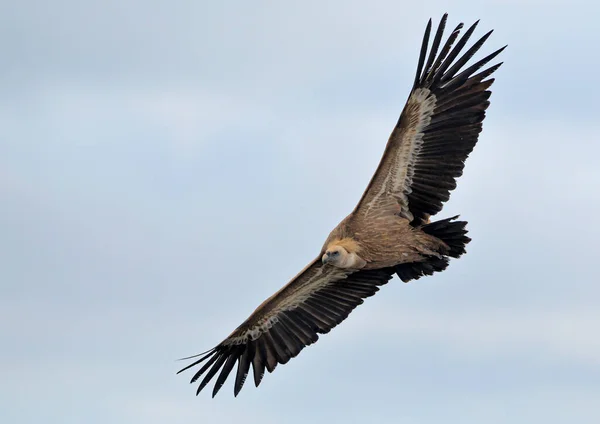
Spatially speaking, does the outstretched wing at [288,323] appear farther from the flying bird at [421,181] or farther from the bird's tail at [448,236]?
the bird's tail at [448,236]

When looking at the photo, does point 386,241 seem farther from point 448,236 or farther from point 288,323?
point 288,323

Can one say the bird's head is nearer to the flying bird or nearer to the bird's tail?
Answer: the flying bird

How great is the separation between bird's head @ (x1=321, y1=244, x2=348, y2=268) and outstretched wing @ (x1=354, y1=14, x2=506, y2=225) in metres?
0.67

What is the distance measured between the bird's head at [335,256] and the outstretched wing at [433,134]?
26.2 inches

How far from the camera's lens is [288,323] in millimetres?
22500

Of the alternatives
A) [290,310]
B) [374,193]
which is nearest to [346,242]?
[374,193]

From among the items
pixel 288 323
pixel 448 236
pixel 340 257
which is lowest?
pixel 448 236

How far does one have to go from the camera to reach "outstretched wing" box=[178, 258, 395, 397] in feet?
72.6

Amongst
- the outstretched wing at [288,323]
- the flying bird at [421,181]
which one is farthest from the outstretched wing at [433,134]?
the outstretched wing at [288,323]

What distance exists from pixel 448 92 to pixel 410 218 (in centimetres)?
208

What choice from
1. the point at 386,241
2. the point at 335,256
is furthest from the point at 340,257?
the point at 386,241

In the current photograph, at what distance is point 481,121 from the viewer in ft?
65.0

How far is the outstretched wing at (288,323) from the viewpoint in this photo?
871 inches

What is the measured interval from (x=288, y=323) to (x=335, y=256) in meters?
2.75
